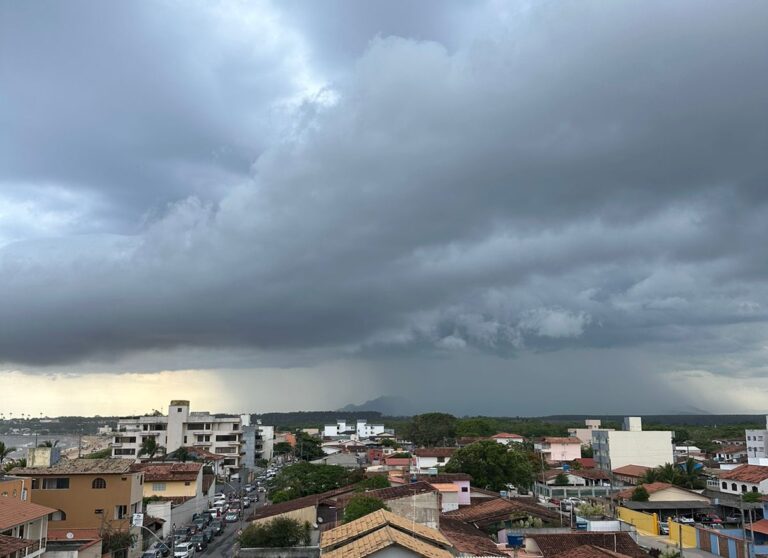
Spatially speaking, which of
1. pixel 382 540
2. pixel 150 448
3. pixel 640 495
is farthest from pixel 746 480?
pixel 150 448

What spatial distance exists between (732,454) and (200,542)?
118998mm

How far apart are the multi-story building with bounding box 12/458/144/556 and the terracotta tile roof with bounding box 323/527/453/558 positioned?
33.7 m

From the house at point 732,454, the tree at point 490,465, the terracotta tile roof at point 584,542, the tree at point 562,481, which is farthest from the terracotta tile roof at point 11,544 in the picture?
the house at point 732,454

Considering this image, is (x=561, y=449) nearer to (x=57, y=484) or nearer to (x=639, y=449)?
(x=639, y=449)

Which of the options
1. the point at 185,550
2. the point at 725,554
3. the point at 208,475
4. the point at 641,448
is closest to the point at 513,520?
the point at 725,554

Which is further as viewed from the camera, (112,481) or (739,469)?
(739,469)

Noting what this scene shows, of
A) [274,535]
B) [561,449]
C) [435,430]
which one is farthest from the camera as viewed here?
[435,430]

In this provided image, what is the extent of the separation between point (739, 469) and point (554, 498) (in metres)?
23.9

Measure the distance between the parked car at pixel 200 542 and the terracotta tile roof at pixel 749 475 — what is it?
62928mm

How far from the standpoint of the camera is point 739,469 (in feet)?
277

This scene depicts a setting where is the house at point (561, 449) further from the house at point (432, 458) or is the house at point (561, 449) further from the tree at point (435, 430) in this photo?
the house at point (432, 458)

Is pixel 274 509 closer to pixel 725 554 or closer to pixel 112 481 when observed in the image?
pixel 112 481

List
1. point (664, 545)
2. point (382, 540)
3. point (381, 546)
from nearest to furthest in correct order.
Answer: point (381, 546)
point (382, 540)
point (664, 545)

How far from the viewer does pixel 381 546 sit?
2438 cm
